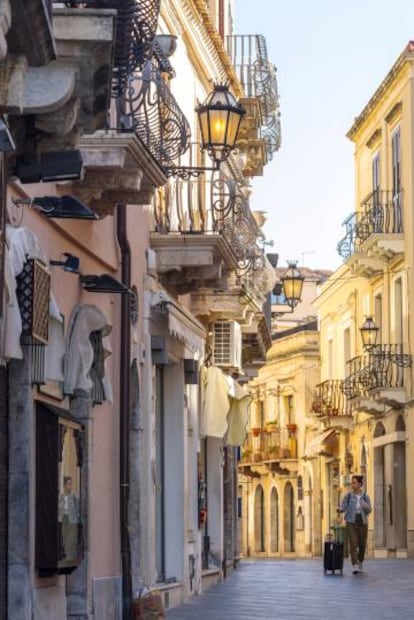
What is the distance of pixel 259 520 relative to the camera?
7456cm

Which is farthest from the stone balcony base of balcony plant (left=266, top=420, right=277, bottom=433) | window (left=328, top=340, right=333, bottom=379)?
balcony plant (left=266, top=420, right=277, bottom=433)

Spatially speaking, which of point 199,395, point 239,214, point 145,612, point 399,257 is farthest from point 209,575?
point 399,257

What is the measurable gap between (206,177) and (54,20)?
16.1 meters

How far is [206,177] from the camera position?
27047mm

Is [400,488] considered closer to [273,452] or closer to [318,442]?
[318,442]

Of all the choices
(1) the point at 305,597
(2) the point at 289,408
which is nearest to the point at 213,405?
(1) the point at 305,597

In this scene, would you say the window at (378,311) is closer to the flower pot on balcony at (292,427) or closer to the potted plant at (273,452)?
the flower pot on balcony at (292,427)

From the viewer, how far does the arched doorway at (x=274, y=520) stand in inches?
2817

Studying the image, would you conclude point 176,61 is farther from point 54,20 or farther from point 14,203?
point 54,20

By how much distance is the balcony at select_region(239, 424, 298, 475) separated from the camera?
69562mm

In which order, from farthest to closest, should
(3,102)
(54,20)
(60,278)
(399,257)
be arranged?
(399,257) → (60,278) → (54,20) → (3,102)

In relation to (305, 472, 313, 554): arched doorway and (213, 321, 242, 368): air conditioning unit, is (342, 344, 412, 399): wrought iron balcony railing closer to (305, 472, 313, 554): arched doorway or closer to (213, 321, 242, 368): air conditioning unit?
(213, 321, 242, 368): air conditioning unit

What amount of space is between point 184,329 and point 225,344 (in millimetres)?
8151

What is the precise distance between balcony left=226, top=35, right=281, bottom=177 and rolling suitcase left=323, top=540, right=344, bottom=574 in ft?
24.0
